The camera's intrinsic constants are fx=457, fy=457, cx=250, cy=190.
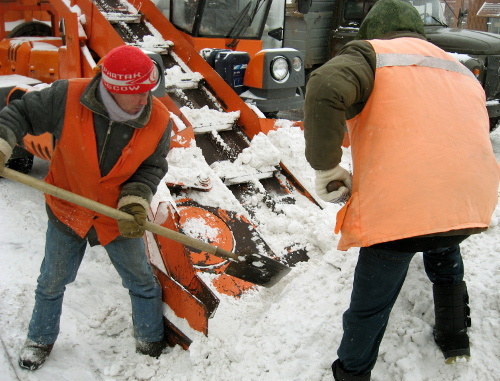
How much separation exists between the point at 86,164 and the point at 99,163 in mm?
57

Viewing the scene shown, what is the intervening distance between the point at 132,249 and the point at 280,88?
2.71 m

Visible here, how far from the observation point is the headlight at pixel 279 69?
4.43m

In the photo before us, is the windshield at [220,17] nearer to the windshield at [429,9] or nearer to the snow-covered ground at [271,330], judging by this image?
the snow-covered ground at [271,330]

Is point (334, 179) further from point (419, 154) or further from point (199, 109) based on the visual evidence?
point (199, 109)

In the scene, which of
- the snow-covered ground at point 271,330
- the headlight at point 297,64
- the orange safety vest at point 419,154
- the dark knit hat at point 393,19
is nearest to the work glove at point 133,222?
the snow-covered ground at point 271,330

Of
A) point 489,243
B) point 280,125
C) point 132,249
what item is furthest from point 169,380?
point 280,125

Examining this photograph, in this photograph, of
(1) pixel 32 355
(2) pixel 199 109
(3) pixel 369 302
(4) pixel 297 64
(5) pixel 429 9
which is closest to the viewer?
(3) pixel 369 302

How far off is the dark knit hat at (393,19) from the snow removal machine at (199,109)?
52.2 inches

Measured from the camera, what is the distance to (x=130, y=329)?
2.69 m

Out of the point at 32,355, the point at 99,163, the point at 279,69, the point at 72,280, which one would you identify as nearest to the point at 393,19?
the point at 99,163

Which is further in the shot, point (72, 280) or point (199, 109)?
point (199, 109)

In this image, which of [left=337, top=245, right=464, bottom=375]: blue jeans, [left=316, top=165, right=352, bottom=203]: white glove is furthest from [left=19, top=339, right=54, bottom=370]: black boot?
[left=316, top=165, right=352, bottom=203]: white glove

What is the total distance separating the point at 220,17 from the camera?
195 inches

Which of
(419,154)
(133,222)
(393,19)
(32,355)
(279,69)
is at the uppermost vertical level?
(393,19)
